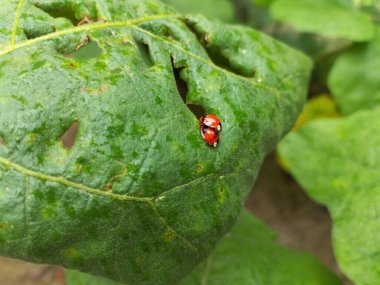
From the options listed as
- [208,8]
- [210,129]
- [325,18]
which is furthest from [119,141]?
[208,8]

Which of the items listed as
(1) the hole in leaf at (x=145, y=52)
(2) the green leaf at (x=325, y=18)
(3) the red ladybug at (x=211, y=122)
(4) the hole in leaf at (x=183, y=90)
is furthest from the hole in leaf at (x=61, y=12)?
(2) the green leaf at (x=325, y=18)

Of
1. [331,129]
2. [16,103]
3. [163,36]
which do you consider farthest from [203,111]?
[331,129]

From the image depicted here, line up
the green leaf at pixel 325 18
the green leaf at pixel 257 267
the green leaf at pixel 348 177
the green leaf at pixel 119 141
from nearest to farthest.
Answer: the green leaf at pixel 119 141 → the green leaf at pixel 348 177 → the green leaf at pixel 257 267 → the green leaf at pixel 325 18

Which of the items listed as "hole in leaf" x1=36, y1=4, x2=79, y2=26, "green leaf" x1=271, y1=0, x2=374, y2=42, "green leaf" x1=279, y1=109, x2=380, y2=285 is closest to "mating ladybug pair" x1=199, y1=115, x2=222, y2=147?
"hole in leaf" x1=36, y1=4, x2=79, y2=26

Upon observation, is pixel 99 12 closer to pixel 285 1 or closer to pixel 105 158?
pixel 105 158

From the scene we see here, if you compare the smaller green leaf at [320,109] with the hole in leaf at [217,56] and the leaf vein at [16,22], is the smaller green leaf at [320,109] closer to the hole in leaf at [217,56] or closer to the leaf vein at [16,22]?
the hole in leaf at [217,56]

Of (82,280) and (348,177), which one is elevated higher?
(348,177)

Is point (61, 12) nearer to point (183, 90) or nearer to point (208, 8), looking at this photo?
point (183, 90)
